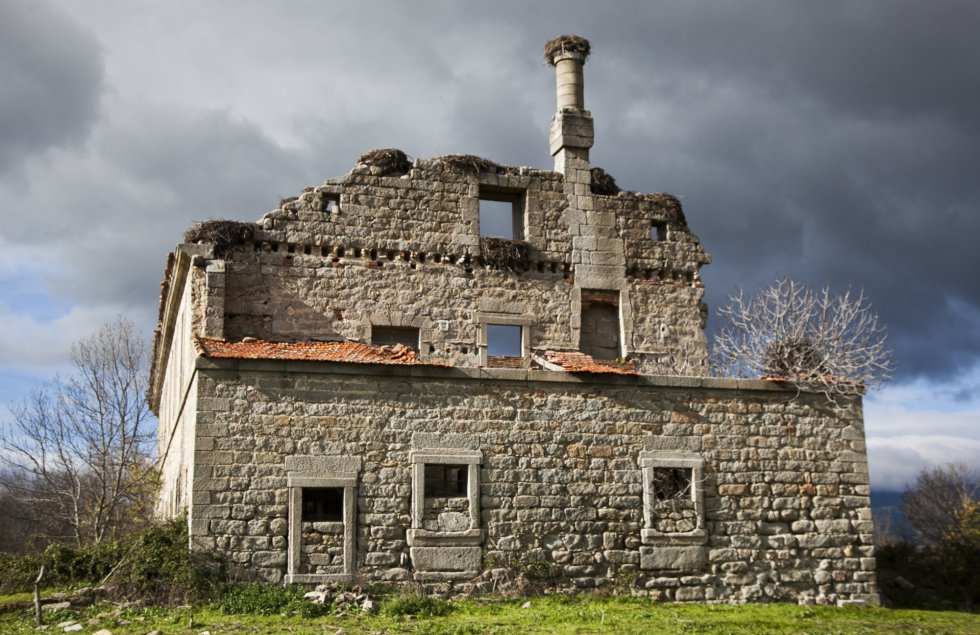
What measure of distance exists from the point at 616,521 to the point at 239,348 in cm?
598

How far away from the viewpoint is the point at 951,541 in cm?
1900

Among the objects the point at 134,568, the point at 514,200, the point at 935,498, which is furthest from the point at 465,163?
the point at 935,498

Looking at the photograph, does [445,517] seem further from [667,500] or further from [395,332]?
[395,332]

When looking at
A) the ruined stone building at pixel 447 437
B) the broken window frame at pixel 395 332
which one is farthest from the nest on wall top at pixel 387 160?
the broken window frame at pixel 395 332

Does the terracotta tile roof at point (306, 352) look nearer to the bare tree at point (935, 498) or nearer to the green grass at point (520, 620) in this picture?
the green grass at point (520, 620)

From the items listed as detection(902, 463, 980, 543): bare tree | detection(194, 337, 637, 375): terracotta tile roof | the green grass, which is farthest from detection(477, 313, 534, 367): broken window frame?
detection(902, 463, 980, 543): bare tree

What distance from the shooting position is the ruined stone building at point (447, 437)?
46.5 feet

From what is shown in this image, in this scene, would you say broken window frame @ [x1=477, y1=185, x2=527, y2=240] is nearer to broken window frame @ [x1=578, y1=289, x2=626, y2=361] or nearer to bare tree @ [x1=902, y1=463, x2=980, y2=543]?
broken window frame @ [x1=578, y1=289, x2=626, y2=361]

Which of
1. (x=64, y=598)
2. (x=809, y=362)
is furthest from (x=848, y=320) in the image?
(x=64, y=598)

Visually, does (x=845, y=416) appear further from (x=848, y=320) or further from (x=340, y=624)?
(x=340, y=624)

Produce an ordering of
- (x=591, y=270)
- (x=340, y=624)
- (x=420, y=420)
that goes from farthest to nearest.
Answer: (x=591, y=270) → (x=420, y=420) → (x=340, y=624)

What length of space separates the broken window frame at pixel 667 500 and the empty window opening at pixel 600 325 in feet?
16.4

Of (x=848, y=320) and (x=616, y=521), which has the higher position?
(x=848, y=320)

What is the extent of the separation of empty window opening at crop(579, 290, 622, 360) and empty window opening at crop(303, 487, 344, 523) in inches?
278
